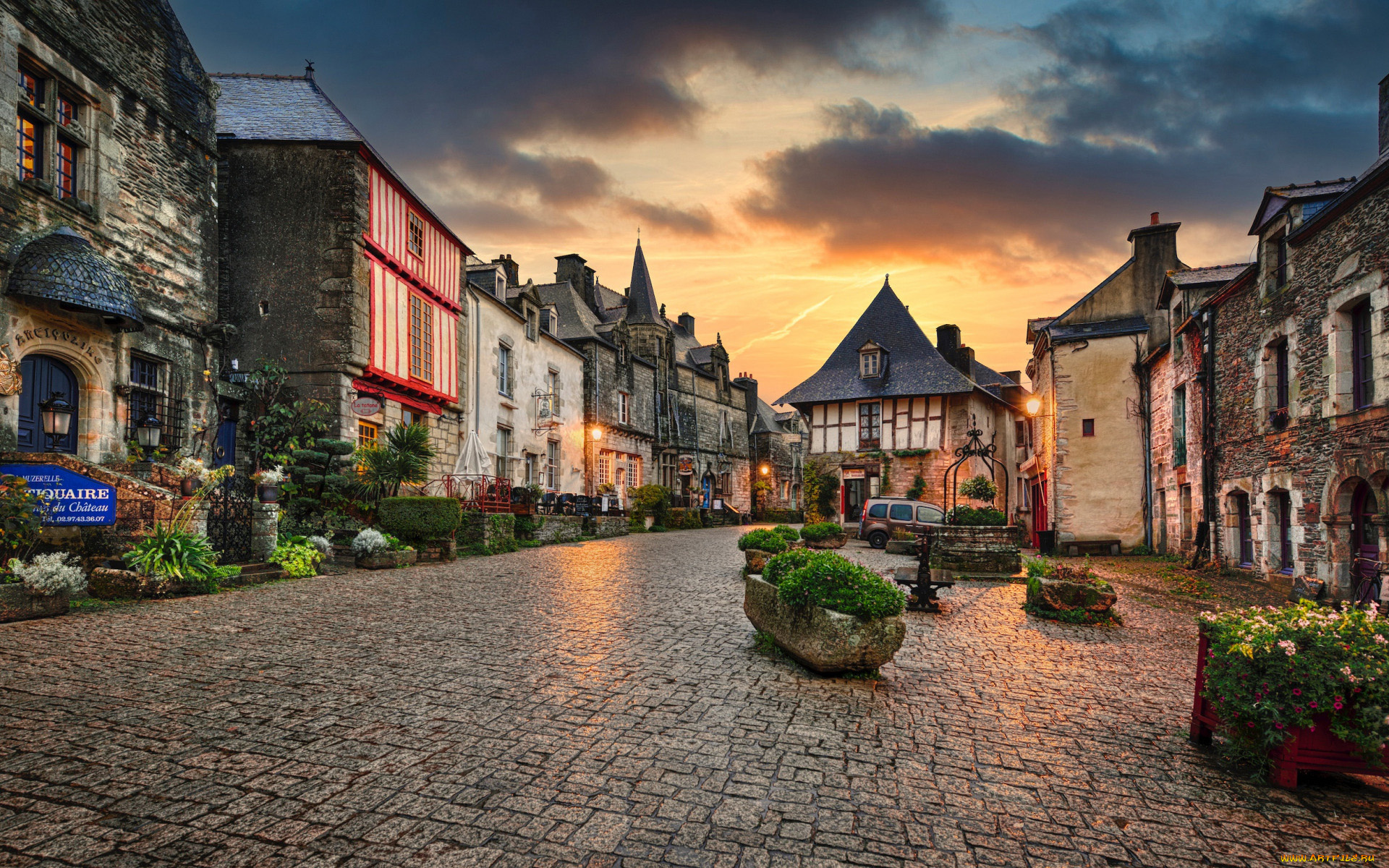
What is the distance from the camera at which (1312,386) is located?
10.4m

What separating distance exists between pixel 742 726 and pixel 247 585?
813cm

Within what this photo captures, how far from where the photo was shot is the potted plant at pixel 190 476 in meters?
9.22

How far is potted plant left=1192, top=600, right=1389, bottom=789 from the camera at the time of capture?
3.25 m

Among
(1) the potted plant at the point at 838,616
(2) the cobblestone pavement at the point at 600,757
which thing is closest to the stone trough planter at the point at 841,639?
(1) the potted plant at the point at 838,616

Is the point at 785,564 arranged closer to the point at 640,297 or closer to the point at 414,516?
the point at 414,516

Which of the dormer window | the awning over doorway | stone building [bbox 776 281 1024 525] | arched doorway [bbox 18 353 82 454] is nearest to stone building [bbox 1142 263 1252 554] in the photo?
stone building [bbox 776 281 1024 525]

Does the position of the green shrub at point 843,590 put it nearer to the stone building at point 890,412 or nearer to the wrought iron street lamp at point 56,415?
the wrought iron street lamp at point 56,415

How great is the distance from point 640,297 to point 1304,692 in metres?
30.9

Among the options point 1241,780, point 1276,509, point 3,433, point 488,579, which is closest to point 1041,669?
point 1241,780

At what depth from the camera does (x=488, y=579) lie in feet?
35.4

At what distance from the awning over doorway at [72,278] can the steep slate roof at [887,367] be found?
71.5 feet

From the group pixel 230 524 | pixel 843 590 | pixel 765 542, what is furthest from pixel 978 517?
pixel 230 524

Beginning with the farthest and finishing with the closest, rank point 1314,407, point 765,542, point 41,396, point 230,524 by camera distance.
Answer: point 765,542, point 1314,407, point 230,524, point 41,396

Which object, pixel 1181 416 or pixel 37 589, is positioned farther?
pixel 1181 416
